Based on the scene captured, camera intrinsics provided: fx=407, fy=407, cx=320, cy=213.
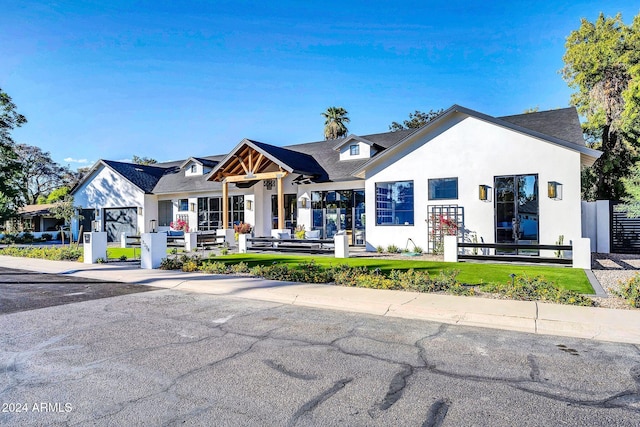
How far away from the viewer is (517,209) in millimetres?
15477

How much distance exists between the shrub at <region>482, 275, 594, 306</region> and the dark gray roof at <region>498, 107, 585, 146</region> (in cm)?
910

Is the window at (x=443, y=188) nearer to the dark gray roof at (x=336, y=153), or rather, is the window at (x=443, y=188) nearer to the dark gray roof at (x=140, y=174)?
the dark gray roof at (x=336, y=153)

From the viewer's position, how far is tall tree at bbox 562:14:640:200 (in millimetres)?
23281

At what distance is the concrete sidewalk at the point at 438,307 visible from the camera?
6375 mm

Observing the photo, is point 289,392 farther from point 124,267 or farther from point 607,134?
point 607,134

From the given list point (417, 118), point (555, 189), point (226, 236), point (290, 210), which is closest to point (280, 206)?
point (290, 210)

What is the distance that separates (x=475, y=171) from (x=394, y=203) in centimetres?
367

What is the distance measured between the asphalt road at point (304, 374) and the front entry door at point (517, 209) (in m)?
10.2

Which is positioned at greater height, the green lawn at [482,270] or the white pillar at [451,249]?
the white pillar at [451,249]

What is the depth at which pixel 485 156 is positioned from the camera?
1603cm

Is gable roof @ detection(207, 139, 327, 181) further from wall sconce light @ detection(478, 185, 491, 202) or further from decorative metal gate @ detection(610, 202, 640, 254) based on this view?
decorative metal gate @ detection(610, 202, 640, 254)

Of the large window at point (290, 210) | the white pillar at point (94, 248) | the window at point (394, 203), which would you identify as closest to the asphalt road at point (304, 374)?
the white pillar at point (94, 248)

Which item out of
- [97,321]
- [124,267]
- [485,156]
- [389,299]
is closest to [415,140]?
[485,156]

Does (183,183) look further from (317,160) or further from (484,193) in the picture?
(484,193)
